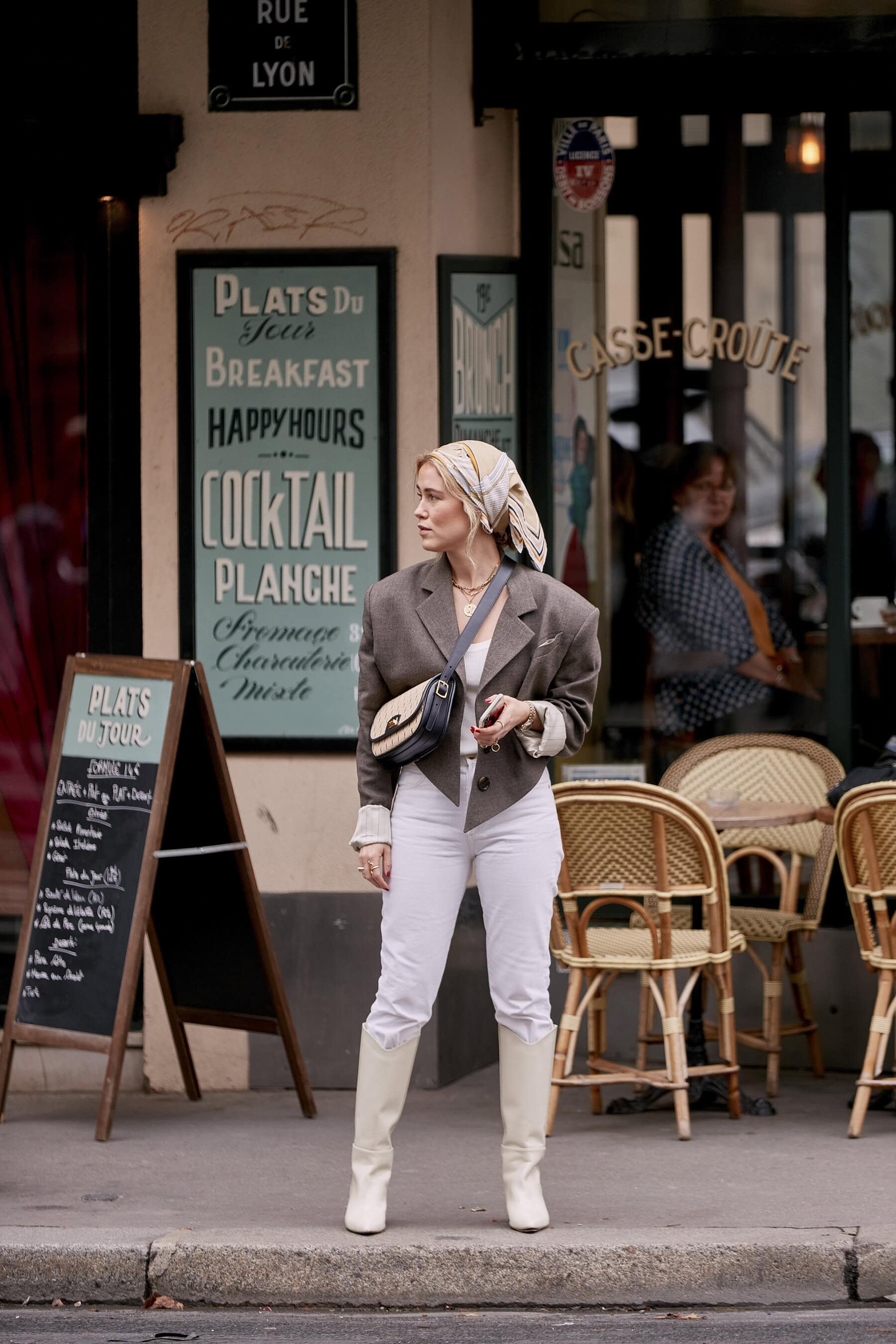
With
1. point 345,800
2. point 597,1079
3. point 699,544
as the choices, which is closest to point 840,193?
point 699,544

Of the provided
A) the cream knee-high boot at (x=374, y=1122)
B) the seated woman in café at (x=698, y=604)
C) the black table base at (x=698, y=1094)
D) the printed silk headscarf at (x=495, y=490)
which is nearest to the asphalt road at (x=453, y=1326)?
the cream knee-high boot at (x=374, y=1122)

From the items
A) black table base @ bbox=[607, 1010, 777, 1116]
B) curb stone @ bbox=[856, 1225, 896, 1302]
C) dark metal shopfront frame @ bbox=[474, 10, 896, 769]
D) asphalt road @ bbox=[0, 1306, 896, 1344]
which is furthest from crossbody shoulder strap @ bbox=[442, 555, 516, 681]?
dark metal shopfront frame @ bbox=[474, 10, 896, 769]

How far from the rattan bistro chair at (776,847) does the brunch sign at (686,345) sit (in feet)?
4.71

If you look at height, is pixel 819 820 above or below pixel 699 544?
below

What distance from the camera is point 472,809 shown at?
4.78 meters

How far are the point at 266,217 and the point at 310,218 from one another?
0.51ft

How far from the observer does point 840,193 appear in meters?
6.99

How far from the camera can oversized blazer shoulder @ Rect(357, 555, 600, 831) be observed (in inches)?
189

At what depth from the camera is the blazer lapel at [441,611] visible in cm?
482

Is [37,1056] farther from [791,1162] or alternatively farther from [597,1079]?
[791,1162]

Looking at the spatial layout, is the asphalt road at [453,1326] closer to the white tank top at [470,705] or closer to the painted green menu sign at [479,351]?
the white tank top at [470,705]

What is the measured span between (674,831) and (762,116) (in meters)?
2.87

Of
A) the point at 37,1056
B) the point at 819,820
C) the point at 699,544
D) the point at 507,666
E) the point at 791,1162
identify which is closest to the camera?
the point at 507,666

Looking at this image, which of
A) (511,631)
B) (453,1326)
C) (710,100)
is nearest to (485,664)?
(511,631)
